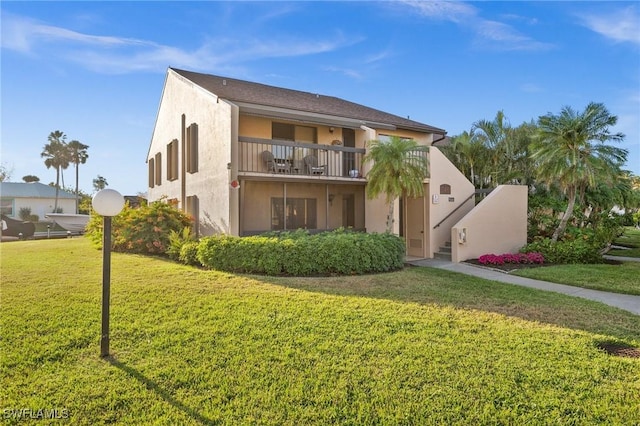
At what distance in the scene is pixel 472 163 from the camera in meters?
18.7

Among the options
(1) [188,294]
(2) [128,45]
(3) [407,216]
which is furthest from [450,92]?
(1) [188,294]

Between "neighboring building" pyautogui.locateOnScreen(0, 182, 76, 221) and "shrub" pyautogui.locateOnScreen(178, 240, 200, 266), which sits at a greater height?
"neighboring building" pyautogui.locateOnScreen(0, 182, 76, 221)

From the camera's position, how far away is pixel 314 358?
171 inches

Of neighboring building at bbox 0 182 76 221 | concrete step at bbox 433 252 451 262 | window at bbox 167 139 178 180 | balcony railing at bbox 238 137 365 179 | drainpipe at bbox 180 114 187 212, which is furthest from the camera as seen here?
neighboring building at bbox 0 182 76 221

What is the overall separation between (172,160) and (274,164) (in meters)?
7.80

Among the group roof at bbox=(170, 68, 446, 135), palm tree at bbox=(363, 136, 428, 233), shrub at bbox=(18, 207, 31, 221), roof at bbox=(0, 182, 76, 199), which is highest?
roof at bbox=(170, 68, 446, 135)

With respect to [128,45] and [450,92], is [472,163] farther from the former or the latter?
[128,45]

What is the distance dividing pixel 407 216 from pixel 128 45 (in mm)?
12753

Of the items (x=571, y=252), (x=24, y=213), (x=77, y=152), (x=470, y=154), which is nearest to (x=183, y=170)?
(x=470, y=154)

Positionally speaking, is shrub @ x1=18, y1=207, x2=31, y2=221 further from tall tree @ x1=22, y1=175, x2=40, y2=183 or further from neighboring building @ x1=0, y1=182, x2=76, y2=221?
tall tree @ x1=22, y1=175, x2=40, y2=183

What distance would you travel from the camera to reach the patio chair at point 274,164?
42.6ft

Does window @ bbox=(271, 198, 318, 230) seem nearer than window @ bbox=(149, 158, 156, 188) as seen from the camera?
Yes

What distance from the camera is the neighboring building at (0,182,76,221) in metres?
38.1

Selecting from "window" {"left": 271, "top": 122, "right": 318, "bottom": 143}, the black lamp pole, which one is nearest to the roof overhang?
"window" {"left": 271, "top": 122, "right": 318, "bottom": 143}
